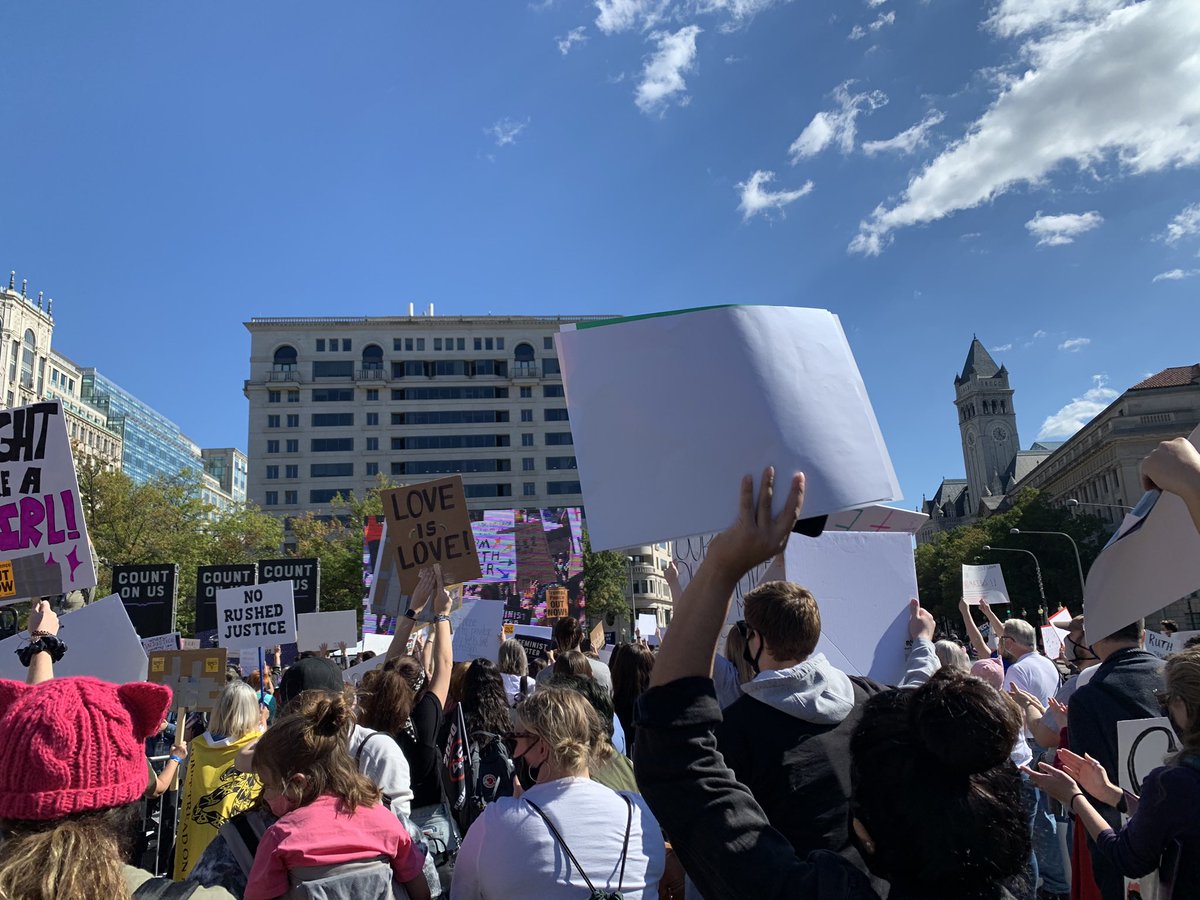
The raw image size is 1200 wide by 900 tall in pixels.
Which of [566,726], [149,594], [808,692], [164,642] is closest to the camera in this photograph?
[808,692]

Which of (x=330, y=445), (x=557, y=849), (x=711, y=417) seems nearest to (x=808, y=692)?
(x=557, y=849)

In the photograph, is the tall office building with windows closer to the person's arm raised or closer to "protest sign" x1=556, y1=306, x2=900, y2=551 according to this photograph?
"protest sign" x1=556, y1=306, x2=900, y2=551

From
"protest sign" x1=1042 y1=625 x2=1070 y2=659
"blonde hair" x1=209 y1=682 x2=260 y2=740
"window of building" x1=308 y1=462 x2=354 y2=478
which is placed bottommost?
"protest sign" x1=1042 y1=625 x2=1070 y2=659

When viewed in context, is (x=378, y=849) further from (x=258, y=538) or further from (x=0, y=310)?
(x=0, y=310)

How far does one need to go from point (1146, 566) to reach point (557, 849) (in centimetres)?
188

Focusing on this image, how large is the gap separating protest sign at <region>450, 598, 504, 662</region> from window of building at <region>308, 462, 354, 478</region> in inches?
2608

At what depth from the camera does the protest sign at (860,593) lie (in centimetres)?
530

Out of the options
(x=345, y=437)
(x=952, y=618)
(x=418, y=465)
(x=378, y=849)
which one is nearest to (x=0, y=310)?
(x=345, y=437)

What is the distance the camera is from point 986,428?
15800 cm

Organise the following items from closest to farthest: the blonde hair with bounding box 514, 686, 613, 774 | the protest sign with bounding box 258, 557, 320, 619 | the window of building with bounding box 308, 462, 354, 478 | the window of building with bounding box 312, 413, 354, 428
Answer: the blonde hair with bounding box 514, 686, 613, 774, the protest sign with bounding box 258, 557, 320, 619, the window of building with bounding box 308, 462, 354, 478, the window of building with bounding box 312, 413, 354, 428

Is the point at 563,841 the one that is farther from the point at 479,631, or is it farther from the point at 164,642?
the point at 479,631

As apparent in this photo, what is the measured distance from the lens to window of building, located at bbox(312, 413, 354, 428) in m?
76.5

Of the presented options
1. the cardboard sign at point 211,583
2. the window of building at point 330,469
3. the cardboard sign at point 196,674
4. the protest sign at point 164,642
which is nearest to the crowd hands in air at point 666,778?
the cardboard sign at point 196,674

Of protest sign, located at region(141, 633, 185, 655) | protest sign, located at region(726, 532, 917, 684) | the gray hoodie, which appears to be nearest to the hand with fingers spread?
the gray hoodie
